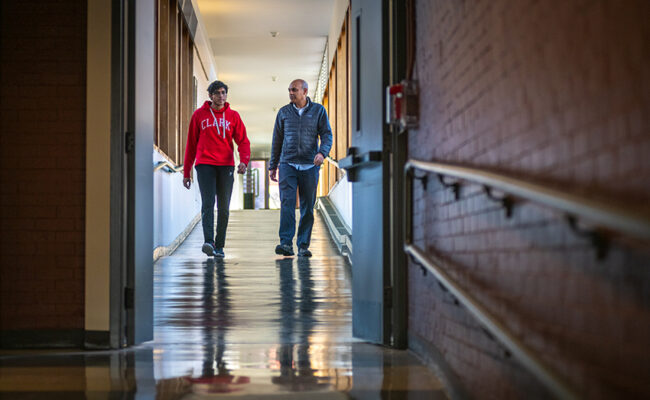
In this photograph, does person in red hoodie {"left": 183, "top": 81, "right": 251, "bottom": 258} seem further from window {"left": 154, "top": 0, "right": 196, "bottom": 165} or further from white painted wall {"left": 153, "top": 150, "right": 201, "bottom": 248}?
window {"left": 154, "top": 0, "right": 196, "bottom": 165}

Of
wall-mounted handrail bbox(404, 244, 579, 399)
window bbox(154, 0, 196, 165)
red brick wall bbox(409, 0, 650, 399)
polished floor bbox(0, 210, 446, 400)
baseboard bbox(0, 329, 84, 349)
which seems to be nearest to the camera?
red brick wall bbox(409, 0, 650, 399)

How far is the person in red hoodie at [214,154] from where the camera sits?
7242mm

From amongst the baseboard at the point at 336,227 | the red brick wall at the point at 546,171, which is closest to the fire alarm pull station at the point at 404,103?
the red brick wall at the point at 546,171

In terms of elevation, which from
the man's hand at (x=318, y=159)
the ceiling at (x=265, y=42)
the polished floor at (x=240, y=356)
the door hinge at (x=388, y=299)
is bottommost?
the polished floor at (x=240, y=356)

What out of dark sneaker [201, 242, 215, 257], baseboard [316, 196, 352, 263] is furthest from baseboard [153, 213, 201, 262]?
baseboard [316, 196, 352, 263]

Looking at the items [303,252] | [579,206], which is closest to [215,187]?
[303,252]

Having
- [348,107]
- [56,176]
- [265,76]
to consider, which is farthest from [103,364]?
[265,76]

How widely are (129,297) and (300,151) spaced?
3.51m

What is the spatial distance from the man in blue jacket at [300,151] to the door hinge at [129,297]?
336cm

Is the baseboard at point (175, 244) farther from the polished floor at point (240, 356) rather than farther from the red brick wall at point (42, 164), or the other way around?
the red brick wall at point (42, 164)

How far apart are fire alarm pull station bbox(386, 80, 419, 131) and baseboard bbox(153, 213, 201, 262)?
4426mm

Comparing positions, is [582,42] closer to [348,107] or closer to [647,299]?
[647,299]

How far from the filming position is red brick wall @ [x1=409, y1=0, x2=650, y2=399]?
4.72 feet

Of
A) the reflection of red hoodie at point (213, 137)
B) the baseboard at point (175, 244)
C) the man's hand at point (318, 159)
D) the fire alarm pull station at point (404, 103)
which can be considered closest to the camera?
the fire alarm pull station at point (404, 103)
